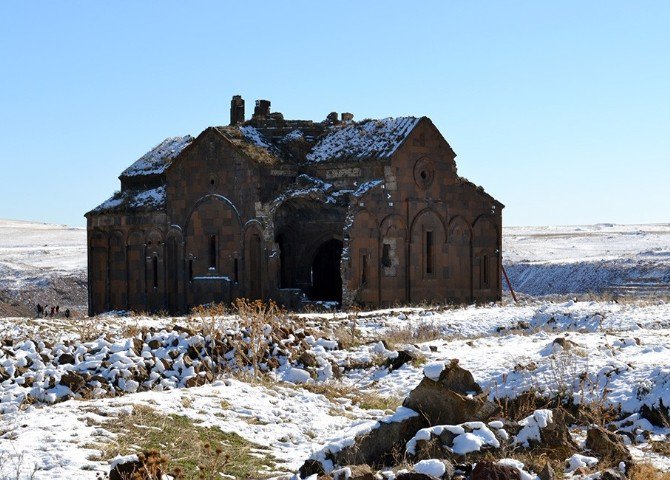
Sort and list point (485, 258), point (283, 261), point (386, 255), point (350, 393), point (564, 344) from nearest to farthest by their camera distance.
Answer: point (350, 393), point (564, 344), point (386, 255), point (485, 258), point (283, 261)

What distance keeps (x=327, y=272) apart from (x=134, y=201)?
290 inches

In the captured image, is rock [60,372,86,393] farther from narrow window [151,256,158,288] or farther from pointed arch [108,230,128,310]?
pointed arch [108,230,128,310]

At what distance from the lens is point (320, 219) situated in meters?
30.9

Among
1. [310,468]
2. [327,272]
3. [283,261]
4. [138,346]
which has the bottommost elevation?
[310,468]

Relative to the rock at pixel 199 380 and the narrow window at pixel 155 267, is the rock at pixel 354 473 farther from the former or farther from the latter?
the narrow window at pixel 155 267

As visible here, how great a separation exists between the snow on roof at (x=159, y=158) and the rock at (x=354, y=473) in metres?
28.1

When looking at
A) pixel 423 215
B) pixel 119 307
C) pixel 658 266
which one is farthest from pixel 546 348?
pixel 658 266

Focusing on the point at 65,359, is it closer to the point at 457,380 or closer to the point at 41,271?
the point at 457,380

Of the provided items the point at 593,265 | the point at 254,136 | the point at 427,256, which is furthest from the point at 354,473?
the point at 593,265

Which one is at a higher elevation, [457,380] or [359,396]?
[457,380]

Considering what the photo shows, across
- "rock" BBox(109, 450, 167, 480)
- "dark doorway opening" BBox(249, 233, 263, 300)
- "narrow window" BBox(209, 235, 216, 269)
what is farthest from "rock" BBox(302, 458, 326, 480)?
"narrow window" BBox(209, 235, 216, 269)

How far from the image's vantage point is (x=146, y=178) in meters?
35.8

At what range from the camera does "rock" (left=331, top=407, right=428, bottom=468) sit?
909cm

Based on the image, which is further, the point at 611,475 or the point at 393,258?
the point at 393,258
